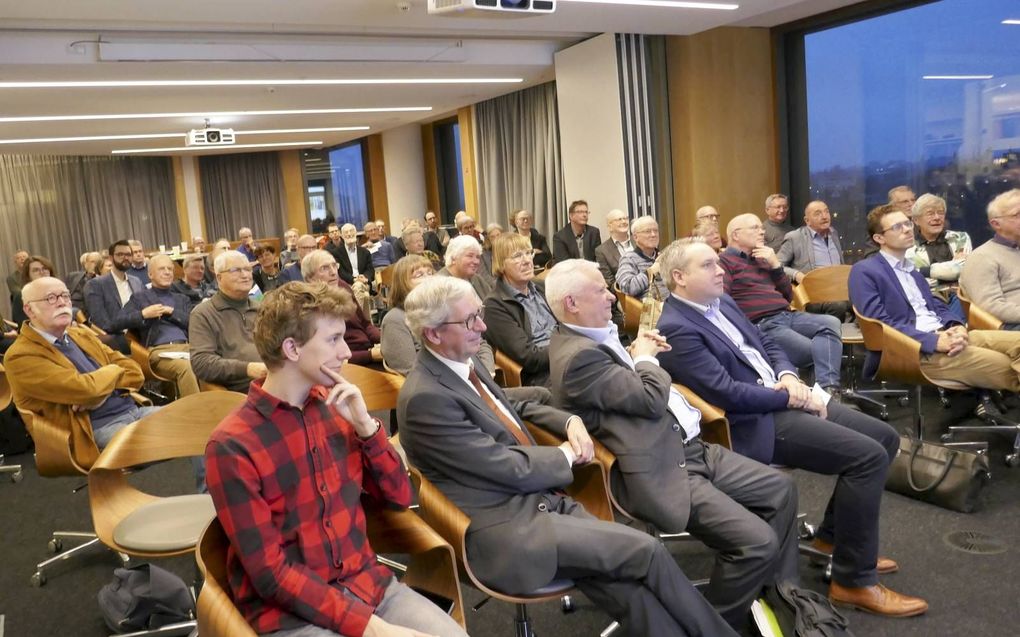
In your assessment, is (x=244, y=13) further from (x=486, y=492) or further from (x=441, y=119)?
(x=441, y=119)

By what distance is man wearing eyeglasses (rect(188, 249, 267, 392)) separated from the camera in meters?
4.12

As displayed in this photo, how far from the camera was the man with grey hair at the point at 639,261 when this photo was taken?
6.01 m

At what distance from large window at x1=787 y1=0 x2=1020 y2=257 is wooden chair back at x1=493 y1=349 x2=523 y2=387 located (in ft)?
16.9

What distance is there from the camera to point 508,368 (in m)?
4.14

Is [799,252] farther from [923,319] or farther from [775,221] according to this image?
[923,319]

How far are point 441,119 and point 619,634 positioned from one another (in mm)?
12476

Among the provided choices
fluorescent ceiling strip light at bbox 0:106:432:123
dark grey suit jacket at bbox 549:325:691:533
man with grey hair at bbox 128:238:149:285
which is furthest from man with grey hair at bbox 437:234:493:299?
fluorescent ceiling strip light at bbox 0:106:432:123

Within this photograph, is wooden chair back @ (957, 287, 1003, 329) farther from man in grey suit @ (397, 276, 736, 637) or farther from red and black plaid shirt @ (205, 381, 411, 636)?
red and black plaid shirt @ (205, 381, 411, 636)

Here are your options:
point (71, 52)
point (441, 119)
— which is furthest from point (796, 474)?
point (441, 119)

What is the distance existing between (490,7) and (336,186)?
1238 centimetres

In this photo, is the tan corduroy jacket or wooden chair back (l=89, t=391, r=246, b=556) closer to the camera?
wooden chair back (l=89, t=391, r=246, b=556)

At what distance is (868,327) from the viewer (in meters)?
4.24

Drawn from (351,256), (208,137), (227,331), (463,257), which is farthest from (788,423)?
(208,137)

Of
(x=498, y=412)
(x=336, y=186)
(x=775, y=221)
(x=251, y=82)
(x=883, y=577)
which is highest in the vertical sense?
(x=251, y=82)
